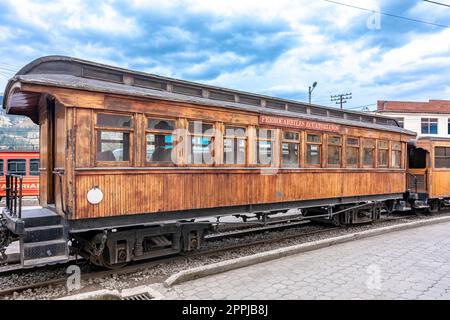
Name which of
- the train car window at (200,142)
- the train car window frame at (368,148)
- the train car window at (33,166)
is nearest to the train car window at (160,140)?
the train car window at (200,142)

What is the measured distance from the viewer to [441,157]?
548 inches

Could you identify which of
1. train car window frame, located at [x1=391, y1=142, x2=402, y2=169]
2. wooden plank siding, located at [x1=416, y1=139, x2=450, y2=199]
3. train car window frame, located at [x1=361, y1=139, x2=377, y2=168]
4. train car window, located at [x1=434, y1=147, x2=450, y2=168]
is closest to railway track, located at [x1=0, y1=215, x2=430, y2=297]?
train car window frame, located at [x1=361, y1=139, x2=377, y2=168]

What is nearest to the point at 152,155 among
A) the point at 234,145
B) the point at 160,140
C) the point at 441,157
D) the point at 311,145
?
the point at 160,140

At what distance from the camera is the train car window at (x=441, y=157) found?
45.1 feet

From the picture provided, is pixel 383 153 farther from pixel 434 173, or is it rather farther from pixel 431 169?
pixel 434 173

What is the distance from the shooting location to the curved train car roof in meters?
5.58

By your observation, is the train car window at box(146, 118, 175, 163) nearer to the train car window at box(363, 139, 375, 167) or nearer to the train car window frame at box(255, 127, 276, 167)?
the train car window frame at box(255, 127, 276, 167)

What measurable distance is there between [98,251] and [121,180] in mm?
1209

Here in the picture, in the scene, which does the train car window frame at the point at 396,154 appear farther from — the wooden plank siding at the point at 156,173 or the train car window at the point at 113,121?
the train car window at the point at 113,121

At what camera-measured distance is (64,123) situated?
18.1 feet

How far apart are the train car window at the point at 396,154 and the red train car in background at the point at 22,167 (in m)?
16.1

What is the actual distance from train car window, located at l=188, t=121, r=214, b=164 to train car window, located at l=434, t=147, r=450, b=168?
1056 cm

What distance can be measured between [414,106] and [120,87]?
4442 centimetres

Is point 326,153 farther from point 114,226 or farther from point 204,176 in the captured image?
point 114,226
